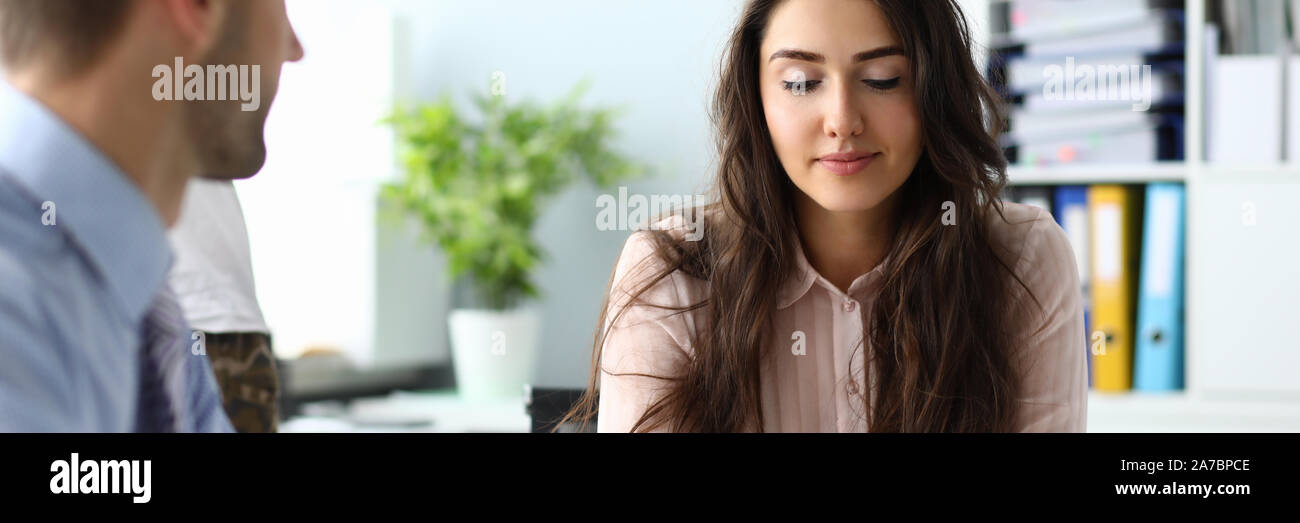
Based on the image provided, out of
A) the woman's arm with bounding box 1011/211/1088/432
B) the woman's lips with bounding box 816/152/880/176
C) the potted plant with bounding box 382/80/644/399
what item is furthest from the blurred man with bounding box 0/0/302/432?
the potted plant with bounding box 382/80/644/399

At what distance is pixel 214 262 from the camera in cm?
45

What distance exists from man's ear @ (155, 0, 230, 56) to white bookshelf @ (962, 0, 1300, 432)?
3.69 feet

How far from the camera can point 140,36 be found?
1.11ft

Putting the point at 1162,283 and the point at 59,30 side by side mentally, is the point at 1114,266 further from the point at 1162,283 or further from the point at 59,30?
the point at 59,30

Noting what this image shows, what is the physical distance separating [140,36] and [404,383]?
3.09 feet

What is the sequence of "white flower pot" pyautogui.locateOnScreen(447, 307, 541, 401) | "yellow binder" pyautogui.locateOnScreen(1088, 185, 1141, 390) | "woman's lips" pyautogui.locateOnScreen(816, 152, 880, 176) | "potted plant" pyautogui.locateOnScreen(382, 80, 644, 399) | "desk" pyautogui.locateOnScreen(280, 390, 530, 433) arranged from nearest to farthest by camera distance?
1. "woman's lips" pyautogui.locateOnScreen(816, 152, 880, 176)
2. "desk" pyautogui.locateOnScreen(280, 390, 530, 433)
3. "yellow binder" pyautogui.locateOnScreen(1088, 185, 1141, 390)
4. "white flower pot" pyautogui.locateOnScreen(447, 307, 541, 401)
5. "potted plant" pyautogui.locateOnScreen(382, 80, 644, 399)

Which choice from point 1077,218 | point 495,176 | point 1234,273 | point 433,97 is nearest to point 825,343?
point 1077,218

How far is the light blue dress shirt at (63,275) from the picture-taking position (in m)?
0.31

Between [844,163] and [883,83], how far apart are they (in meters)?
0.06

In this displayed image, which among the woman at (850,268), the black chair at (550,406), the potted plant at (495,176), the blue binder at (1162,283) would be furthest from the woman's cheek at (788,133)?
the potted plant at (495,176)

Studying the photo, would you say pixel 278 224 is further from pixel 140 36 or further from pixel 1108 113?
pixel 1108 113

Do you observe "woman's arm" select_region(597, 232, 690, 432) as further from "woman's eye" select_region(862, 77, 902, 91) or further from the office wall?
the office wall

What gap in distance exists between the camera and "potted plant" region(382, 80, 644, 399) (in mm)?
1792

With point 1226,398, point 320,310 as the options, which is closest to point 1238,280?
point 1226,398
